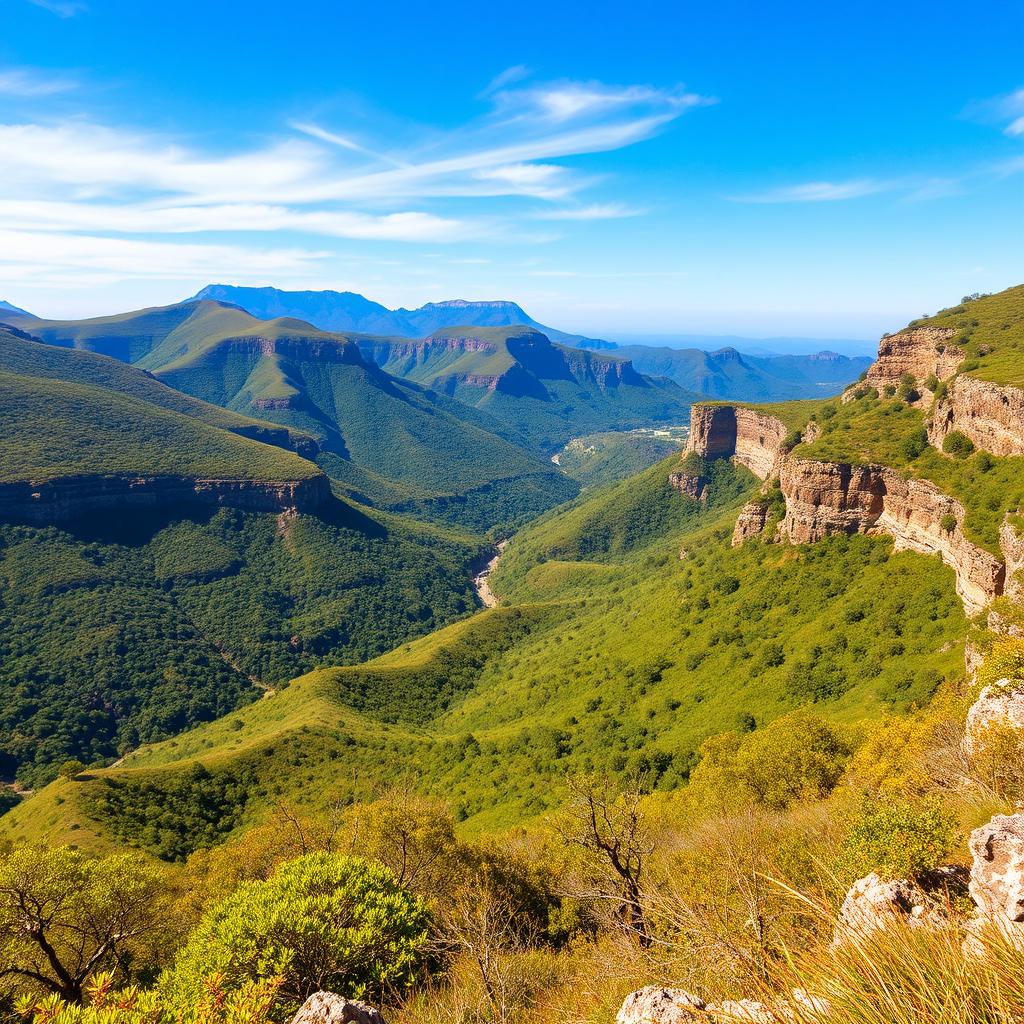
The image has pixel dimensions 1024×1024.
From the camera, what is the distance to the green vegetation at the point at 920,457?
42.1 m

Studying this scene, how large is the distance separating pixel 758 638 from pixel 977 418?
28.5m

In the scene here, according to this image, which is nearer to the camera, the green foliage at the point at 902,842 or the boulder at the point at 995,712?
the green foliage at the point at 902,842

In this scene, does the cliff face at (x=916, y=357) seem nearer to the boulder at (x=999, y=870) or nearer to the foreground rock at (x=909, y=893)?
the foreground rock at (x=909, y=893)

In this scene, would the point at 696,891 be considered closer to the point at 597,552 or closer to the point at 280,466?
the point at 597,552

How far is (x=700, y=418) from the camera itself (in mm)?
135125

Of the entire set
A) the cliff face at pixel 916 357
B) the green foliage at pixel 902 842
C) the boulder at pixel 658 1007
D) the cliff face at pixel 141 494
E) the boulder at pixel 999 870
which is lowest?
the cliff face at pixel 141 494

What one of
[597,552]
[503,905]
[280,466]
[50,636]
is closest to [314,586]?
[280,466]

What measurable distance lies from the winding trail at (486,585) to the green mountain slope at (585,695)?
155 feet

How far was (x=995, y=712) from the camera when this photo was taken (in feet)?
62.7

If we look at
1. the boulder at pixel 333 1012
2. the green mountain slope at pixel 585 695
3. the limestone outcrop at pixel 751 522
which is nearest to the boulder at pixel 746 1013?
the boulder at pixel 333 1012

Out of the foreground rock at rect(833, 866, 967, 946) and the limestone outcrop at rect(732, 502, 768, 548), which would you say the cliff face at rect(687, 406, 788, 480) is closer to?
the limestone outcrop at rect(732, 502, 768, 548)

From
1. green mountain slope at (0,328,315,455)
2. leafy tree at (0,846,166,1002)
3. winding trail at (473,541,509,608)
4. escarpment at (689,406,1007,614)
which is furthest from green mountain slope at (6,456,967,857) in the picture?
green mountain slope at (0,328,315,455)

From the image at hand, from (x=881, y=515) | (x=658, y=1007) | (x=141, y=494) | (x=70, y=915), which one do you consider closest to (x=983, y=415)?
(x=881, y=515)

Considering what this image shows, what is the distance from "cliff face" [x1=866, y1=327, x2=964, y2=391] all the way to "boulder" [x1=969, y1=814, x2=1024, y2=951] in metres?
66.6
